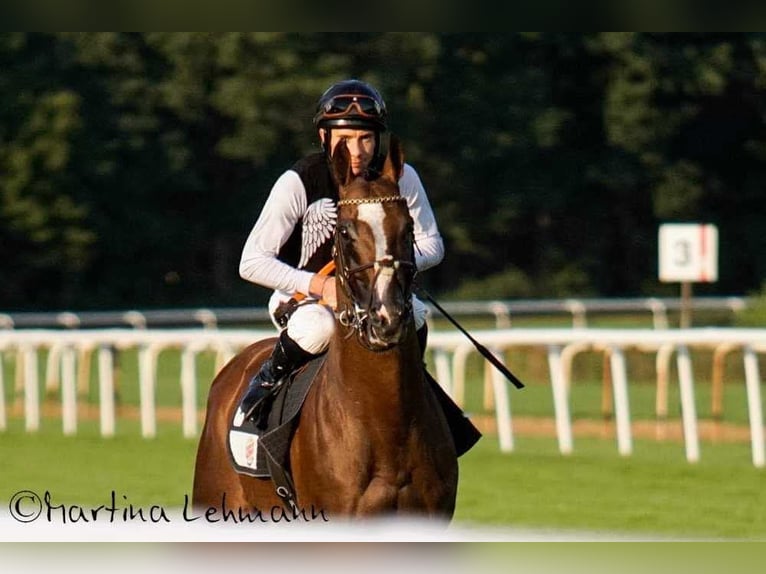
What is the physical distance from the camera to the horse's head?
4.73m

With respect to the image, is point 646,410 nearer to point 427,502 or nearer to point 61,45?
point 427,502

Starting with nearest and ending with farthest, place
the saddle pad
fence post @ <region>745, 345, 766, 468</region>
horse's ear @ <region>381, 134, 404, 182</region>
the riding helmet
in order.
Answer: horse's ear @ <region>381, 134, 404, 182</region> → the saddle pad → the riding helmet → fence post @ <region>745, 345, 766, 468</region>

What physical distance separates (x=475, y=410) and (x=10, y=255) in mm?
19008

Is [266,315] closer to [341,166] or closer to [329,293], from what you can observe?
[329,293]

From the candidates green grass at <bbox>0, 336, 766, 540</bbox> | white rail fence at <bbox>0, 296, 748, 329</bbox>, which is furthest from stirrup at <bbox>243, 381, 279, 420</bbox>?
white rail fence at <bbox>0, 296, 748, 329</bbox>

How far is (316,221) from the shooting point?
5.54 meters

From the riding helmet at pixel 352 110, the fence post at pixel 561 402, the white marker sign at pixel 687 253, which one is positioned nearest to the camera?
the riding helmet at pixel 352 110

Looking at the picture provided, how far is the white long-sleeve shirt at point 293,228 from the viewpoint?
5.42 meters

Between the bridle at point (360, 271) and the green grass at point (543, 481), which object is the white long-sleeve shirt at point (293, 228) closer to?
the bridle at point (360, 271)

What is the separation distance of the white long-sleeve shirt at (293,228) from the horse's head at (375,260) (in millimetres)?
434

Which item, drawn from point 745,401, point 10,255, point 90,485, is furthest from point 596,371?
point 10,255

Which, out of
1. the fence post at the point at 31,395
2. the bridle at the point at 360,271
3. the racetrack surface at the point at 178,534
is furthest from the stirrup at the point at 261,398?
the fence post at the point at 31,395

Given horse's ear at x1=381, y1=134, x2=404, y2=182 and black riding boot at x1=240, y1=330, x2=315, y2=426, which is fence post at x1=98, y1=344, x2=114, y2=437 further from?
horse's ear at x1=381, y1=134, x2=404, y2=182

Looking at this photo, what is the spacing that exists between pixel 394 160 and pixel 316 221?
0.54 meters
